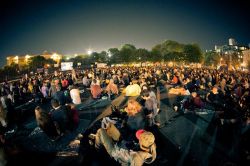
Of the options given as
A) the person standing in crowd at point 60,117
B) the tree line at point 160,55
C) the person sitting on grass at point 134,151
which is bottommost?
the person sitting on grass at point 134,151

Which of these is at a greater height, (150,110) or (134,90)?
(134,90)

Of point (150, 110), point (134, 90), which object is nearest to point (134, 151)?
point (150, 110)

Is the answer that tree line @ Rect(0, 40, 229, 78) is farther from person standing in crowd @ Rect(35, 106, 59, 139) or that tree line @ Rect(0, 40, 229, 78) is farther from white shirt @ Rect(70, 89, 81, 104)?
person standing in crowd @ Rect(35, 106, 59, 139)

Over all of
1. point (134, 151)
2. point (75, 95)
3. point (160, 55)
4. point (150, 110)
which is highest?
point (160, 55)

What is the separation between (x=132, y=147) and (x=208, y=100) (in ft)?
23.6

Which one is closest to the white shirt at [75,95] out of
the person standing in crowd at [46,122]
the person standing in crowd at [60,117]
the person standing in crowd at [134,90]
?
the person standing in crowd at [134,90]

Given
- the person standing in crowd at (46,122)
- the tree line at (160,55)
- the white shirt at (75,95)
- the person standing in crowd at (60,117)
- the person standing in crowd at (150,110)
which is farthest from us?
the tree line at (160,55)

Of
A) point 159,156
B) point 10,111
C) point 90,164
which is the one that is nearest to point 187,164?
point 159,156

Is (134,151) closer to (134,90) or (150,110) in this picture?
(150,110)

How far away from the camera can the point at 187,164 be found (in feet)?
19.3

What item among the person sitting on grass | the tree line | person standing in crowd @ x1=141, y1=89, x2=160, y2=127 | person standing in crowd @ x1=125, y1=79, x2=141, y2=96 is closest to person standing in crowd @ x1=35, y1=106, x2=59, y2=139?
the person sitting on grass

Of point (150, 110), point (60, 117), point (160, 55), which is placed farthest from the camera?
point (160, 55)

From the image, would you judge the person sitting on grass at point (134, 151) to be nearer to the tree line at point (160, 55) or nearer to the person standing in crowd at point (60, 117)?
the person standing in crowd at point (60, 117)

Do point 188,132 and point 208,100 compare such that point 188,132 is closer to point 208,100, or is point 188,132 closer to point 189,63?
point 208,100
